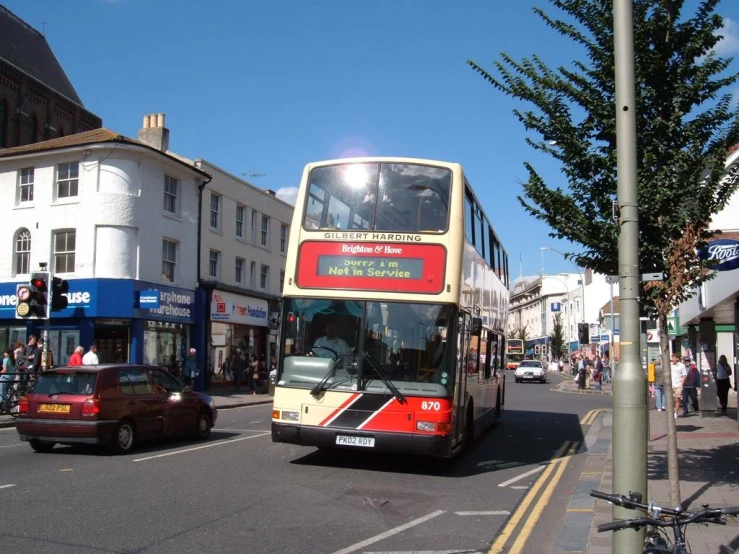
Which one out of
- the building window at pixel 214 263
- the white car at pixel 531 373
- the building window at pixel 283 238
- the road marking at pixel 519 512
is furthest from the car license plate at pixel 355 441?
the white car at pixel 531 373

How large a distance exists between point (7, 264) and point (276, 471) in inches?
855

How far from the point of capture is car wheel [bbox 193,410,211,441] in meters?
14.0

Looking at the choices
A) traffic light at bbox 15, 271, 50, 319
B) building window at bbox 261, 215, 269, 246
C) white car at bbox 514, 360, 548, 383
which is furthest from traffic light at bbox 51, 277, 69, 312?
white car at bbox 514, 360, 548, 383

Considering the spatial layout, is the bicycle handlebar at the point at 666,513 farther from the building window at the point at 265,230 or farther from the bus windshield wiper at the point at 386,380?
the building window at the point at 265,230

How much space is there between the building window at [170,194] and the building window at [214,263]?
10.6 feet

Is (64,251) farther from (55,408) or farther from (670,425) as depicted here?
(670,425)

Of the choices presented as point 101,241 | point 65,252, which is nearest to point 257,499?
point 101,241

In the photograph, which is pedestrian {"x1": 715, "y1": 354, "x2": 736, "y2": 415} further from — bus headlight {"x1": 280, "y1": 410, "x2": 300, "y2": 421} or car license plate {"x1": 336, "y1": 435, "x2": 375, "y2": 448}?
bus headlight {"x1": 280, "y1": 410, "x2": 300, "y2": 421}

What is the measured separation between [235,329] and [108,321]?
25.8 feet

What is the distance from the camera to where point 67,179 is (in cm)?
2745

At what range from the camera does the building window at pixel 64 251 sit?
26.9m

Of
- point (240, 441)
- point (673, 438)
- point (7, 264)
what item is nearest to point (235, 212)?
point (7, 264)

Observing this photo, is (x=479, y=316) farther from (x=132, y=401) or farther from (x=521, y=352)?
(x=521, y=352)

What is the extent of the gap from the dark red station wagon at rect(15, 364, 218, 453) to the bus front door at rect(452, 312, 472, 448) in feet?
17.4
